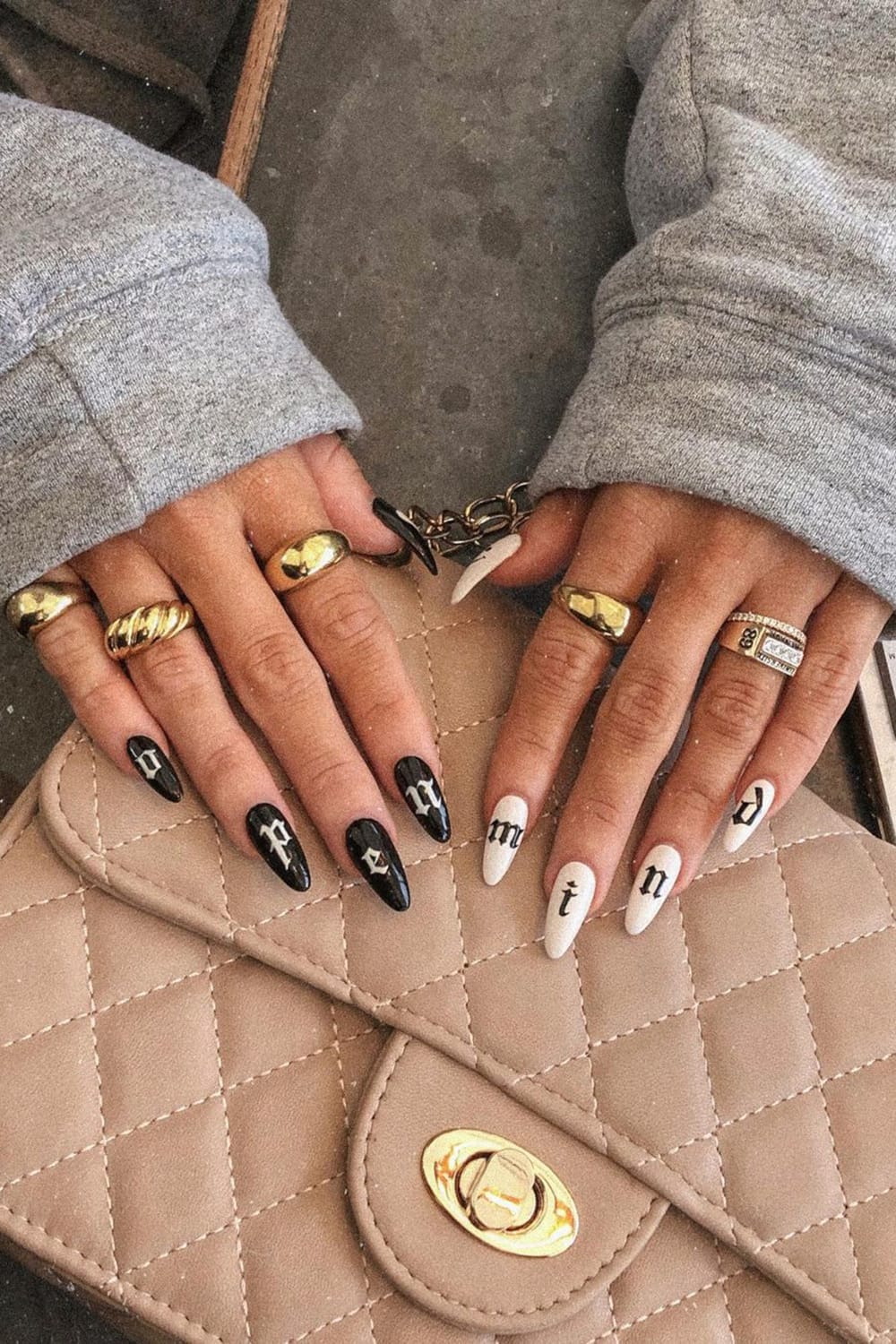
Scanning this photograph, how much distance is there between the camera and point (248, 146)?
31.6 inches

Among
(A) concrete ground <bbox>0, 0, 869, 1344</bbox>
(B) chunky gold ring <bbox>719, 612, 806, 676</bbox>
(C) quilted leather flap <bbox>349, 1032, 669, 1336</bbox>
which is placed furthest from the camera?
(A) concrete ground <bbox>0, 0, 869, 1344</bbox>

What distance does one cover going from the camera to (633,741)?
57 centimetres

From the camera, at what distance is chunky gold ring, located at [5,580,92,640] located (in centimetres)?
59

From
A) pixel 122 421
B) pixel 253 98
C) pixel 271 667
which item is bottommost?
pixel 271 667

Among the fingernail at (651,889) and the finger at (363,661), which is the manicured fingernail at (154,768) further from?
the fingernail at (651,889)

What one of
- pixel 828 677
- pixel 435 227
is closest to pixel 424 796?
pixel 828 677

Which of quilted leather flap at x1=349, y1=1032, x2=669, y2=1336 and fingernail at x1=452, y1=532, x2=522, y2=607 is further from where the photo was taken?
fingernail at x1=452, y1=532, x2=522, y2=607

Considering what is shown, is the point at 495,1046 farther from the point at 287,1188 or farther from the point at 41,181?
the point at 41,181

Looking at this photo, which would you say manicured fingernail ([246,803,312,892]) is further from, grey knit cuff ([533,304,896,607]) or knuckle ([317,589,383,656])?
grey knit cuff ([533,304,896,607])

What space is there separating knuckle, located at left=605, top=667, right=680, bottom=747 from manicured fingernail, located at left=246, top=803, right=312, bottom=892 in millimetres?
194

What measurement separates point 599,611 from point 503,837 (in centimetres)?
15

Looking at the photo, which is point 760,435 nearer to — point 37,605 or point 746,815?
point 746,815

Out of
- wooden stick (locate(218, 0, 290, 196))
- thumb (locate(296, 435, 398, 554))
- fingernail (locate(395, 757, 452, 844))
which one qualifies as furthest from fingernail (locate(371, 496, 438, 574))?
wooden stick (locate(218, 0, 290, 196))

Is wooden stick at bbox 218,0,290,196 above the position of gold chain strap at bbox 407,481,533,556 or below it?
above
